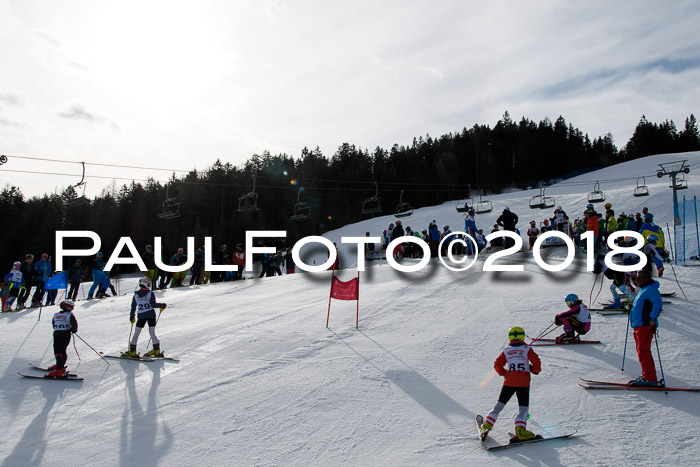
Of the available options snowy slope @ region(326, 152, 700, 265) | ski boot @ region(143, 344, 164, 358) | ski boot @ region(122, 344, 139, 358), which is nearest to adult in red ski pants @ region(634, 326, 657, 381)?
ski boot @ region(143, 344, 164, 358)

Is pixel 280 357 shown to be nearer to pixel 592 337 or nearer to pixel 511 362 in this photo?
pixel 511 362

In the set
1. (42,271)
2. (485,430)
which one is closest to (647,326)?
(485,430)

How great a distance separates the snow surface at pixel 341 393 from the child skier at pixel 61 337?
26 centimetres

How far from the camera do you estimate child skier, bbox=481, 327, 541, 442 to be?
18.5ft

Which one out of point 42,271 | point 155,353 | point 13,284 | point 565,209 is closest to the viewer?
point 155,353

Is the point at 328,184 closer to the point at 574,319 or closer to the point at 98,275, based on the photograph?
the point at 98,275

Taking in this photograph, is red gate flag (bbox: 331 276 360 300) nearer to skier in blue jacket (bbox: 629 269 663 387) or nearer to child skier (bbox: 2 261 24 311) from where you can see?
A: skier in blue jacket (bbox: 629 269 663 387)

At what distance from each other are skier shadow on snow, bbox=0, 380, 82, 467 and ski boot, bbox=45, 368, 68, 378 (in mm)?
648

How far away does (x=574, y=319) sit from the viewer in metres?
9.03

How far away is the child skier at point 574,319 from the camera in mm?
8977

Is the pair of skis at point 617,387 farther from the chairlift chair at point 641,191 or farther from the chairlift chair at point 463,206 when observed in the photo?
the chairlift chair at point 641,191

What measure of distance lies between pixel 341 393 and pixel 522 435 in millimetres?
2612

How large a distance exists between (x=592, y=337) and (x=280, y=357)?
603 centimetres

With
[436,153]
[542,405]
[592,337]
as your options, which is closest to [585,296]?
[592,337]
